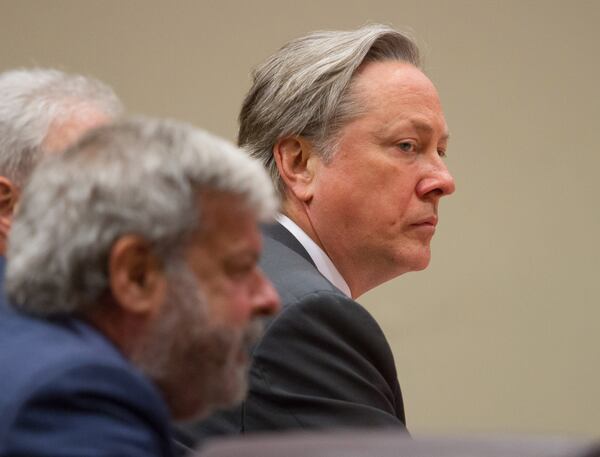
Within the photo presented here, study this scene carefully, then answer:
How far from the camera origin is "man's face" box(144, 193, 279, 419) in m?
1.30

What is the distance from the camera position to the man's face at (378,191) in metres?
2.34

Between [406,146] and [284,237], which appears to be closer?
[284,237]

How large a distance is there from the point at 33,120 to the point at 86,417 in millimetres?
865

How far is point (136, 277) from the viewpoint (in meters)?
1.28

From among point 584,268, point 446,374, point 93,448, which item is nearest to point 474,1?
point 584,268

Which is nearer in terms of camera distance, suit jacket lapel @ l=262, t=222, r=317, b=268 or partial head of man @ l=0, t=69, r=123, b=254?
partial head of man @ l=0, t=69, r=123, b=254

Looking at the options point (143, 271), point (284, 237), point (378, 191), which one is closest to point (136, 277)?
point (143, 271)

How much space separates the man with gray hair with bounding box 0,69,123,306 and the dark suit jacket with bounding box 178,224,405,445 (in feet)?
1.38

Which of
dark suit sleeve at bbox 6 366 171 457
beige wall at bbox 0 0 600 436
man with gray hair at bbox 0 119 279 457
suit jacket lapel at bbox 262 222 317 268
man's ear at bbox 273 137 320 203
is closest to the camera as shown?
dark suit sleeve at bbox 6 366 171 457

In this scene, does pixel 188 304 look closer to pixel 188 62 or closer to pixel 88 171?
pixel 88 171

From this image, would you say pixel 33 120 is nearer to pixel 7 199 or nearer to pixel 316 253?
pixel 7 199

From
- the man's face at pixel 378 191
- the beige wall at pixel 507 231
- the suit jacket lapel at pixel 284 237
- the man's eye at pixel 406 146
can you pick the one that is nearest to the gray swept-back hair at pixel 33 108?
the suit jacket lapel at pixel 284 237

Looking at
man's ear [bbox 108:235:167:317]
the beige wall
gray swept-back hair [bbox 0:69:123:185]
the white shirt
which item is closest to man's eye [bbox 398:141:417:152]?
the white shirt

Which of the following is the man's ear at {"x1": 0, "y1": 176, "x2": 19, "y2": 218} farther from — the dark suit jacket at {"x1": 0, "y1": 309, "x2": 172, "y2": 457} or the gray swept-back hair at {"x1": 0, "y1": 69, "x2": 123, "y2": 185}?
the dark suit jacket at {"x1": 0, "y1": 309, "x2": 172, "y2": 457}
